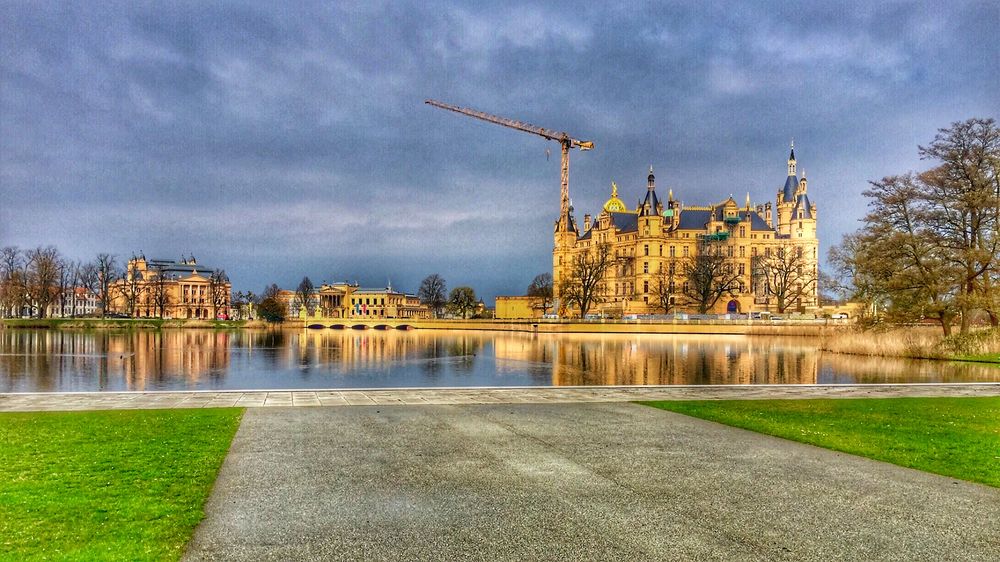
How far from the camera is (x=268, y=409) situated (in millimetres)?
14469

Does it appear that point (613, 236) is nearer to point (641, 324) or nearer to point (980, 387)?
point (641, 324)

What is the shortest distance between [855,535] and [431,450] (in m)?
5.99

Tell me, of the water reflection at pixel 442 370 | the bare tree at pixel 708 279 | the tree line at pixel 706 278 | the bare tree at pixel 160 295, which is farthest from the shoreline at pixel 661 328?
the bare tree at pixel 708 279

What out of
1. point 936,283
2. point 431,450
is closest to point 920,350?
point 936,283

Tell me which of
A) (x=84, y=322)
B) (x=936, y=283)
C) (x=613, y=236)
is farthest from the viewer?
(x=613, y=236)

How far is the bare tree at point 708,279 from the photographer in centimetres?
9981

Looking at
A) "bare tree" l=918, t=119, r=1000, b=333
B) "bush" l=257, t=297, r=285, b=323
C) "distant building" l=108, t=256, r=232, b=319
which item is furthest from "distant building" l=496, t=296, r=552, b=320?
"bare tree" l=918, t=119, r=1000, b=333

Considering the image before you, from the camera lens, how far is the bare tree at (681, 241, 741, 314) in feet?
327

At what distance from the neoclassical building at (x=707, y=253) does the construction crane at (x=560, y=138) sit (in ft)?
29.3

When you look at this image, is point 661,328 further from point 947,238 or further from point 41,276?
point 41,276

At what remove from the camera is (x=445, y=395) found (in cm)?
1745

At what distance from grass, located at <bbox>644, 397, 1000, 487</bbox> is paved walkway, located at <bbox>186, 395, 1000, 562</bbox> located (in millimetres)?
789

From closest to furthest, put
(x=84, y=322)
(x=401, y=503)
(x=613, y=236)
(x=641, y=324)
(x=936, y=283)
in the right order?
(x=401, y=503) → (x=936, y=283) → (x=641, y=324) → (x=84, y=322) → (x=613, y=236)

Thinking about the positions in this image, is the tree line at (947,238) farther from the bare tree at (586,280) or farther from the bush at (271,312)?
the bush at (271,312)
